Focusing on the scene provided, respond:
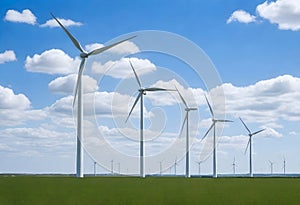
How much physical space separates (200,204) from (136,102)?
61057 millimetres

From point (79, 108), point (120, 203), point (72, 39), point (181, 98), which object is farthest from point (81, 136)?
point (181, 98)

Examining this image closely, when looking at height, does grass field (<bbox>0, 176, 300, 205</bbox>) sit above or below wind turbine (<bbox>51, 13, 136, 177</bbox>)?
below

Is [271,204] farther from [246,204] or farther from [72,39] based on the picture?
[72,39]

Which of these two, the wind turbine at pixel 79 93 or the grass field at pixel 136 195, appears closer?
the grass field at pixel 136 195

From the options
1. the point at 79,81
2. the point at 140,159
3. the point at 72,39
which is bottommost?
the point at 140,159

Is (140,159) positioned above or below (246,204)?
Result: above

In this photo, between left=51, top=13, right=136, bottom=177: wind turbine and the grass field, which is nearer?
the grass field

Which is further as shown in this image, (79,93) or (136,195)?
(79,93)

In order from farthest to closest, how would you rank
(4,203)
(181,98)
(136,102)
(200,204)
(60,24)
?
1. (181,98)
2. (136,102)
3. (60,24)
4. (200,204)
5. (4,203)

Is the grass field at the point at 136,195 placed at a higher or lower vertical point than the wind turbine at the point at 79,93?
lower

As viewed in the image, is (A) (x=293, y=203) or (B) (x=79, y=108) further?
(B) (x=79, y=108)

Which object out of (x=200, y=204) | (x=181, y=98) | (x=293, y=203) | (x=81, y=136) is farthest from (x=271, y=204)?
(x=181, y=98)

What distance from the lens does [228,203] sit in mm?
33656

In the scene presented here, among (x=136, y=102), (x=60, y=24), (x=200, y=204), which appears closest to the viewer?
(x=200, y=204)
